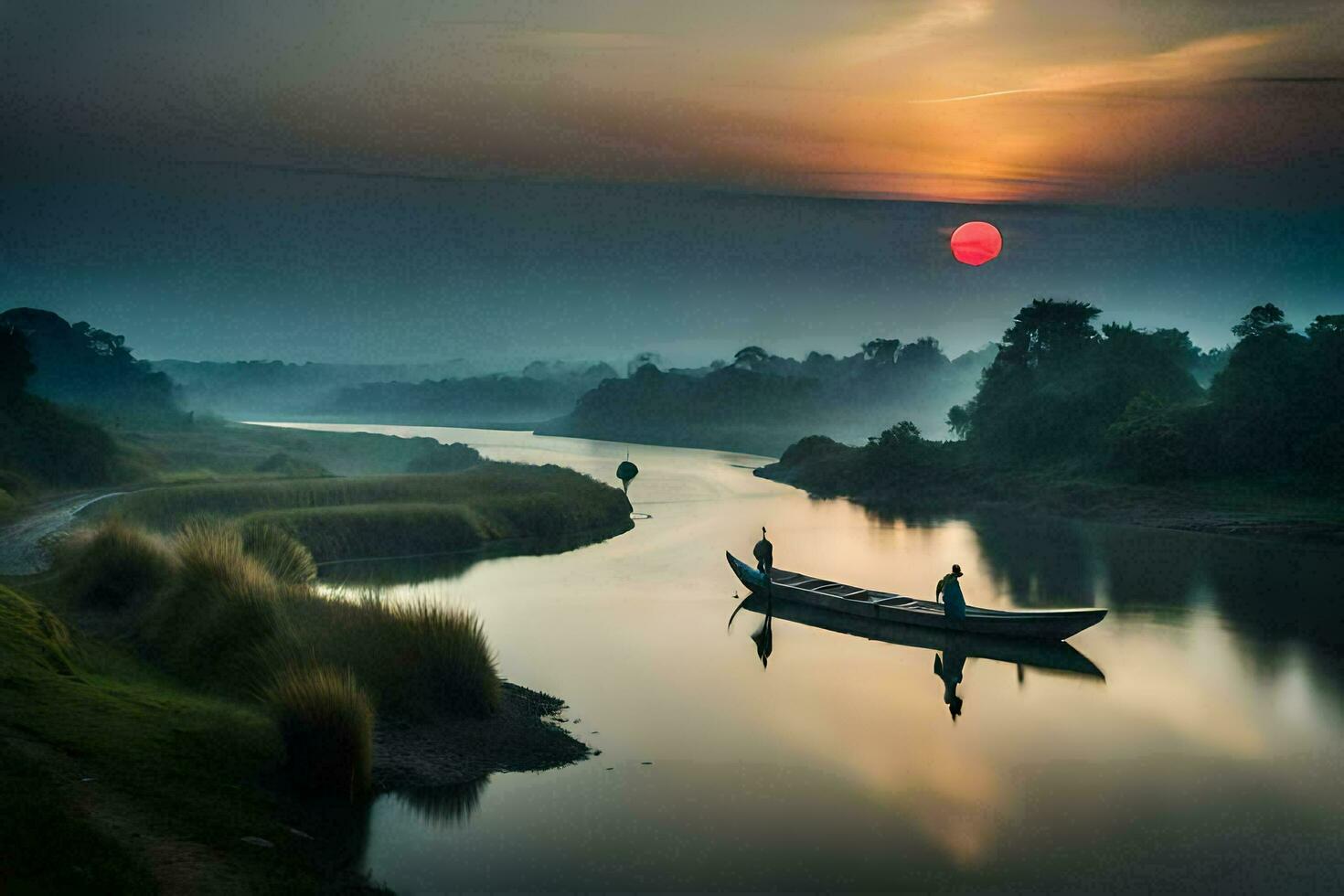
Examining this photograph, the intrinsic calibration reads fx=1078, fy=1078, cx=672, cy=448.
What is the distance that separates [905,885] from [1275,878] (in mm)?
5604

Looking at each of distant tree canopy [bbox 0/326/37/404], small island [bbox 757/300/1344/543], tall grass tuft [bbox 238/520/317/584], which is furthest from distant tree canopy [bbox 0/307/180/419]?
tall grass tuft [bbox 238/520/317/584]

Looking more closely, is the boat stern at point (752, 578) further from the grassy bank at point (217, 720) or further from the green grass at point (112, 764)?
the green grass at point (112, 764)

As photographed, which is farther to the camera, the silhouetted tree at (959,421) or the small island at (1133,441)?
the silhouetted tree at (959,421)

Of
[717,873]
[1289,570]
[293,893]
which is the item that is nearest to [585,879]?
[717,873]

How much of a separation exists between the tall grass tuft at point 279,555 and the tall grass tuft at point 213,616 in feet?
18.1

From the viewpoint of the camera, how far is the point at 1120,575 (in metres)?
47.7

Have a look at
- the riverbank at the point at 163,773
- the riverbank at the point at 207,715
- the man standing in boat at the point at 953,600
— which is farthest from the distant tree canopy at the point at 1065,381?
the riverbank at the point at 163,773

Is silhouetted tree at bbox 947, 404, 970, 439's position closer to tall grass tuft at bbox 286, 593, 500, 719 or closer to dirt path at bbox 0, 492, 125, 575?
dirt path at bbox 0, 492, 125, 575

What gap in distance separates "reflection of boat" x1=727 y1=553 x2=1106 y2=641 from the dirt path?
22752 mm

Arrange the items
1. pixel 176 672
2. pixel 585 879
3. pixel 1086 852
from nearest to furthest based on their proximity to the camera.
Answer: pixel 585 879, pixel 1086 852, pixel 176 672

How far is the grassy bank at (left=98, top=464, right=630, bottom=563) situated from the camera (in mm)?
48438

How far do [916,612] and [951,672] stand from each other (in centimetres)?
369

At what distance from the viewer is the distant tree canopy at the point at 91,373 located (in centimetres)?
10962

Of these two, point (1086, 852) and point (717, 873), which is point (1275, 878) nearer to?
point (1086, 852)
